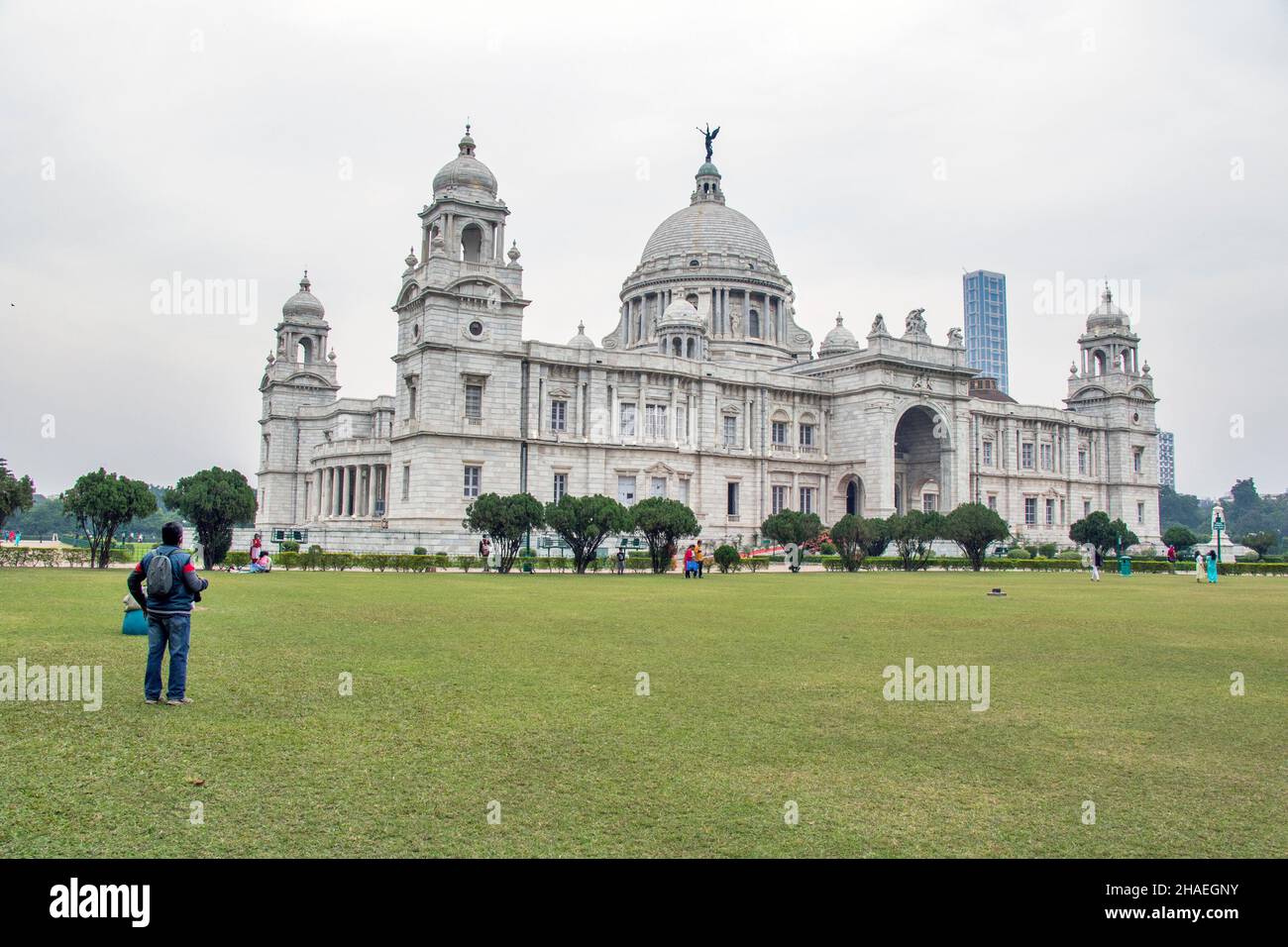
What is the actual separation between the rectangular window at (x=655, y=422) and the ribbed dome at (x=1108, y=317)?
47.5 meters

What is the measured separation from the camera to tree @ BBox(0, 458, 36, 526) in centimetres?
3741

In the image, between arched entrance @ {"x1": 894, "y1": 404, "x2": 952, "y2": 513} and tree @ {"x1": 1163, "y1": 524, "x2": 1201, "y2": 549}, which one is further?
arched entrance @ {"x1": 894, "y1": 404, "x2": 952, "y2": 513}

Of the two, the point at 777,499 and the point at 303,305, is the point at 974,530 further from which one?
the point at 303,305

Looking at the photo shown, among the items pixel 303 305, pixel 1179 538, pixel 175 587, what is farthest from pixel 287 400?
pixel 175 587

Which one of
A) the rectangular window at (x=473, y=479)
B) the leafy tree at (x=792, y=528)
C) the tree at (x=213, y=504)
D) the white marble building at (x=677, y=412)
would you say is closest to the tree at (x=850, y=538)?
the leafy tree at (x=792, y=528)

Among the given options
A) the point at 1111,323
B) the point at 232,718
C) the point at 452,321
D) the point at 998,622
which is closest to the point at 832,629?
the point at 998,622

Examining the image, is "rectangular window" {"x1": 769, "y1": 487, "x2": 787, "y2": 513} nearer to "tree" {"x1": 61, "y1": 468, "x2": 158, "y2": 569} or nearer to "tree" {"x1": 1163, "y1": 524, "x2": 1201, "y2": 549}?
"tree" {"x1": 1163, "y1": 524, "x2": 1201, "y2": 549}

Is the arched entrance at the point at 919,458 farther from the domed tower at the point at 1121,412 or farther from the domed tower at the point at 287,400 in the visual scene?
the domed tower at the point at 287,400

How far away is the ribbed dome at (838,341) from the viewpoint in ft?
282

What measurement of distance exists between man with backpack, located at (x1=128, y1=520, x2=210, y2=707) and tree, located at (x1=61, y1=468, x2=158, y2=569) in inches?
1147

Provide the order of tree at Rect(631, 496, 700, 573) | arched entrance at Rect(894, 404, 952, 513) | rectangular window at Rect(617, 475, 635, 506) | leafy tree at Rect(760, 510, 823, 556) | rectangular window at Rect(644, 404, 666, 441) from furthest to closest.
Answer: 1. arched entrance at Rect(894, 404, 952, 513)
2. rectangular window at Rect(644, 404, 666, 441)
3. rectangular window at Rect(617, 475, 635, 506)
4. leafy tree at Rect(760, 510, 823, 556)
5. tree at Rect(631, 496, 700, 573)

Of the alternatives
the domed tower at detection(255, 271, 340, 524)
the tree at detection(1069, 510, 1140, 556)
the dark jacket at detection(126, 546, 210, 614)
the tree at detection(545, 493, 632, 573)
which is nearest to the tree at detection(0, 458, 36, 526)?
the tree at detection(545, 493, 632, 573)

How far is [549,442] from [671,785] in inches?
2027
